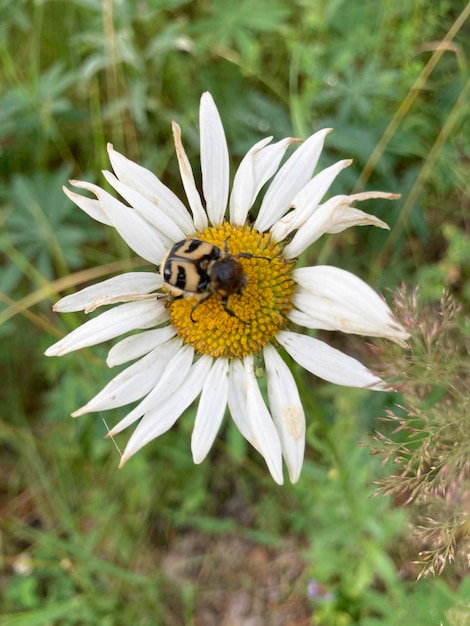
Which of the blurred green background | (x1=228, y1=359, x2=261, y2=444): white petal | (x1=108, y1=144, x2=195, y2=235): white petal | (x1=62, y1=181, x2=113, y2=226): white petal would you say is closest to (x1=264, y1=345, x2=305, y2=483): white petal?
(x1=228, y1=359, x2=261, y2=444): white petal

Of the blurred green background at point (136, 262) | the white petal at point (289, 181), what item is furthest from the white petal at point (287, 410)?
the blurred green background at point (136, 262)

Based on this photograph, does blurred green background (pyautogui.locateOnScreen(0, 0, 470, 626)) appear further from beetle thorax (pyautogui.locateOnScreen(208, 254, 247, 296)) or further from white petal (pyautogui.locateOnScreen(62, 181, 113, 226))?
beetle thorax (pyautogui.locateOnScreen(208, 254, 247, 296))

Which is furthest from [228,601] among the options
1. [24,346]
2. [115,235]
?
[115,235]

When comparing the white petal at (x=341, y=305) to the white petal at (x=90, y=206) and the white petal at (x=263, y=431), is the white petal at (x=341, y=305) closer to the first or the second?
the white petal at (x=263, y=431)

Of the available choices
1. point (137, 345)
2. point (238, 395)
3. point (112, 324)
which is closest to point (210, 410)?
point (238, 395)

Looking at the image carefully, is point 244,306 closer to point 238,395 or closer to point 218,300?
point 218,300

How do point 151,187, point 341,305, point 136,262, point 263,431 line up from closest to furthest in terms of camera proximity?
point 341,305, point 263,431, point 151,187, point 136,262
